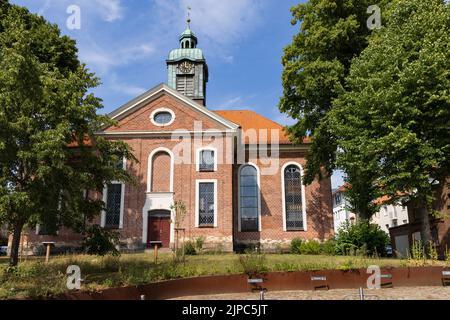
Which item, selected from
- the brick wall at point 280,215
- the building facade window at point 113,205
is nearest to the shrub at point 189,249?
the brick wall at point 280,215

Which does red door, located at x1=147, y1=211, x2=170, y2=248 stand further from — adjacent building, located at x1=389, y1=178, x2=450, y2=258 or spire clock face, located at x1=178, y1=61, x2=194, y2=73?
spire clock face, located at x1=178, y1=61, x2=194, y2=73

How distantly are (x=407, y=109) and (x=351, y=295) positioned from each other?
28.1 feet

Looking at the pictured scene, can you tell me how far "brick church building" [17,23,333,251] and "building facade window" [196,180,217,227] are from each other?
6 centimetres

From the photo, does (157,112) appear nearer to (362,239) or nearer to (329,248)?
(329,248)

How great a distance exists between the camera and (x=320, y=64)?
2028cm

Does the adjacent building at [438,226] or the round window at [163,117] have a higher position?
the round window at [163,117]

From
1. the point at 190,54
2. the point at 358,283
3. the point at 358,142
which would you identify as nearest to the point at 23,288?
the point at 358,283

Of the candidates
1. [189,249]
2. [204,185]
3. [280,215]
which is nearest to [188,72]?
[204,185]

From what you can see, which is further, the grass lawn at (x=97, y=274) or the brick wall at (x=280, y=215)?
the brick wall at (x=280, y=215)

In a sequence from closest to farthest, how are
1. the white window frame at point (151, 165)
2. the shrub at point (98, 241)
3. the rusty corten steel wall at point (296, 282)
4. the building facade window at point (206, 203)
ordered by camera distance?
1. the rusty corten steel wall at point (296, 282)
2. the shrub at point (98, 241)
3. the building facade window at point (206, 203)
4. the white window frame at point (151, 165)

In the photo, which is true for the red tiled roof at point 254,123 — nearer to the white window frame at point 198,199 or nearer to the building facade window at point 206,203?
the white window frame at point 198,199

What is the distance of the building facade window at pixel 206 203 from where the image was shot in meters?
24.4

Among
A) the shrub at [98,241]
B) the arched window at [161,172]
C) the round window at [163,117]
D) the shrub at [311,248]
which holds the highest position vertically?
the round window at [163,117]

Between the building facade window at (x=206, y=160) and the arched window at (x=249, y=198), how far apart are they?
10.3ft
